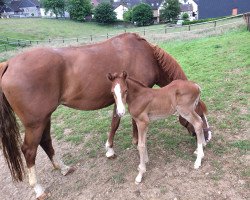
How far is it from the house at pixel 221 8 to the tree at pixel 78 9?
2559cm

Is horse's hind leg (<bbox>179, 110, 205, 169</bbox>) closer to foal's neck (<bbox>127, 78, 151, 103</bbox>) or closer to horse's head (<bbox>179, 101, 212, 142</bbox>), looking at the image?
horse's head (<bbox>179, 101, 212, 142</bbox>)

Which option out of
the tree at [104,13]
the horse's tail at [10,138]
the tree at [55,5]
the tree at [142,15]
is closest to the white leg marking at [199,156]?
the horse's tail at [10,138]

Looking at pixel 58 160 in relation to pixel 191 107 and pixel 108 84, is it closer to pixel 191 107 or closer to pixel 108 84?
pixel 108 84

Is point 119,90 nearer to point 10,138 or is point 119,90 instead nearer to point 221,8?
point 10,138

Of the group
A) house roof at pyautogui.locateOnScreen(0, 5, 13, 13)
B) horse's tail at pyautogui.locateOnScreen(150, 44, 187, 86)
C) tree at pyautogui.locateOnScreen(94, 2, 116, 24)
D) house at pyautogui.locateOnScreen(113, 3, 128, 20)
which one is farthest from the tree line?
horse's tail at pyautogui.locateOnScreen(150, 44, 187, 86)

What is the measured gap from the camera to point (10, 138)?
413cm

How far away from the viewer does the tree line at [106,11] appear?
5578 cm

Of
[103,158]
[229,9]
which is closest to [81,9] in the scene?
[229,9]

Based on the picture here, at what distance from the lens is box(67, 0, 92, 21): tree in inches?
2299

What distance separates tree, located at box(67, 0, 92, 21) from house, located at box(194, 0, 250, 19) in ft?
83.9

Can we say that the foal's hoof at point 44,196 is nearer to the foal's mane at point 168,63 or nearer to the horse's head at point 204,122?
the horse's head at point 204,122

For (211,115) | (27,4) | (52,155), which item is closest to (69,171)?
(52,155)

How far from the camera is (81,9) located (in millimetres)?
58656

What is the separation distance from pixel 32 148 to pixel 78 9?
58761 millimetres
